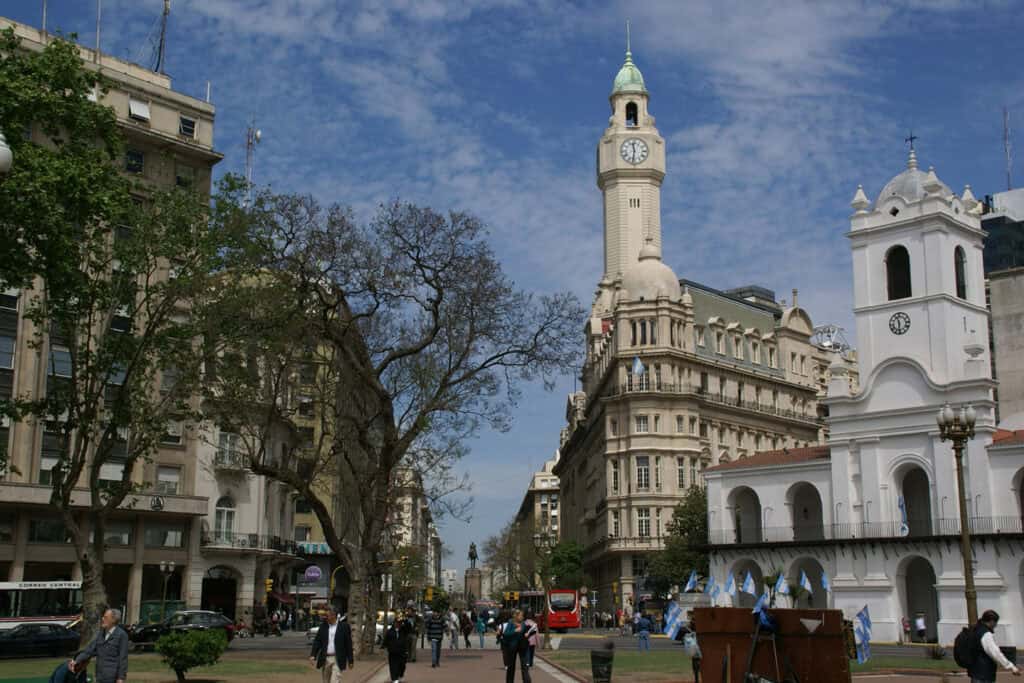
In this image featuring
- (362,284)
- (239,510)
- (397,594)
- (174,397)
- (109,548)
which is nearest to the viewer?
(174,397)

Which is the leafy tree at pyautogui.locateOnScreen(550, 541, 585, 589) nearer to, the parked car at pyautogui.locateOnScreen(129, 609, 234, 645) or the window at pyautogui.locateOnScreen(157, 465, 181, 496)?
the window at pyautogui.locateOnScreen(157, 465, 181, 496)

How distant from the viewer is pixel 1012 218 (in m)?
90.2

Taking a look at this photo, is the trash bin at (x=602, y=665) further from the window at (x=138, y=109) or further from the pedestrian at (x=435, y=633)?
the window at (x=138, y=109)

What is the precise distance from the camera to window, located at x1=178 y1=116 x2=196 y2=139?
61.2 meters

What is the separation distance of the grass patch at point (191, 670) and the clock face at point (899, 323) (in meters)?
33.6

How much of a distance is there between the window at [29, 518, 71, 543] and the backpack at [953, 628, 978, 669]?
45.3 meters

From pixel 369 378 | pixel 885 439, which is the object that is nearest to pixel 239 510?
pixel 369 378

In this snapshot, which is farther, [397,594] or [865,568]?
[397,594]

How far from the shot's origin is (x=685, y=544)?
2635 inches

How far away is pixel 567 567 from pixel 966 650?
254ft

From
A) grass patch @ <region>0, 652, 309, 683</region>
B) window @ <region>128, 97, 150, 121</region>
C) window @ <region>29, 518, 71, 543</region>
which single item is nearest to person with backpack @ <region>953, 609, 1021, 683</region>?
grass patch @ <region>0, 652, 309, 683</region>

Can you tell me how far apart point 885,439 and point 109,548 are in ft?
125

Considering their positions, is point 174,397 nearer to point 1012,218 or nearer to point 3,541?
point 3,541

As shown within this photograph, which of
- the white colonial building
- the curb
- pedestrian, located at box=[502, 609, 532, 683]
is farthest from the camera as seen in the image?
the white colonial building
